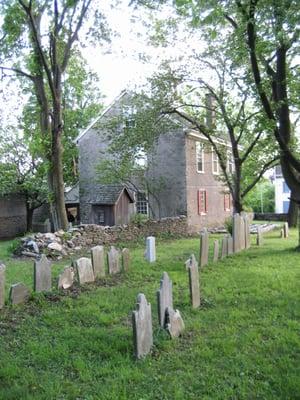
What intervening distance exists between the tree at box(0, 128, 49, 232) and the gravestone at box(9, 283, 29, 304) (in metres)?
20.2

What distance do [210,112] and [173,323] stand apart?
17931 mm

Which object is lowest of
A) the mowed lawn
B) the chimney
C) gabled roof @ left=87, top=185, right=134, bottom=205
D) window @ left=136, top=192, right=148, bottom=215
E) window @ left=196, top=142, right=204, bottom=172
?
the mowed lawn

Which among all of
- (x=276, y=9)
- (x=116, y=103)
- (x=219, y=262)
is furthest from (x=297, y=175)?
(x=116, y=103)

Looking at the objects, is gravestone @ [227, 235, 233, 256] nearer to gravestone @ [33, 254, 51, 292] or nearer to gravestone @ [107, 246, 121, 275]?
gravestone @ [107, 246, 121, 275]

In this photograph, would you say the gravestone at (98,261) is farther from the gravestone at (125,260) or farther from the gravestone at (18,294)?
the gravestone at (18,294)

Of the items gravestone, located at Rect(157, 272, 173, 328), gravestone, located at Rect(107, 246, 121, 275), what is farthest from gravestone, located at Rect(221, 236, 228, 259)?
gravestone, located at Rect(157, 272, 173, 328)

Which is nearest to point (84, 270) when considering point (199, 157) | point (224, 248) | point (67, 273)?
point (67, 273)

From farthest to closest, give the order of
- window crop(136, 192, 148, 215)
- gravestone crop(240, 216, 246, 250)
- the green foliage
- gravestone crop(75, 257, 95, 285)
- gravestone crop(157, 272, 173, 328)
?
the green foliage
window crop(136, 192, 148, 215)
gravestone crop(240, 216, 246, 250)
gravestone crop(75, 257, 95, 285)
gravestone crop(157, 272, 173, 328)

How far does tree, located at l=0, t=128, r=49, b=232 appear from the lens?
91.1 feet

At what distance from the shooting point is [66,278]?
27.2 ft

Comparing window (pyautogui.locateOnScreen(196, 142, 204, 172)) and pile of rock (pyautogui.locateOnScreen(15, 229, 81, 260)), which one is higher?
window (pyautogui.locateOnScreen(196, 142, 204, 172))

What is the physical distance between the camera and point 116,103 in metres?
26.4

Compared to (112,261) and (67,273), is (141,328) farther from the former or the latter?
(112,261)

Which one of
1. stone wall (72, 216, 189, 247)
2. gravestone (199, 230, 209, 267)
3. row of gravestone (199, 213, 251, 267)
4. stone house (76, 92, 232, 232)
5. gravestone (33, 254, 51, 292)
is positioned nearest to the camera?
gravestone (33, 254, 51, 292)
